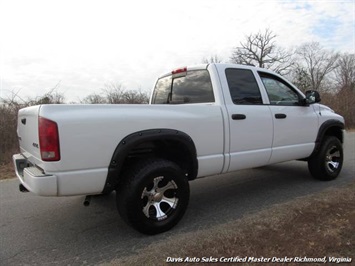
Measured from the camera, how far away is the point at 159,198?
12.1 ft

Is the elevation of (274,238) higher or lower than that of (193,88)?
lower

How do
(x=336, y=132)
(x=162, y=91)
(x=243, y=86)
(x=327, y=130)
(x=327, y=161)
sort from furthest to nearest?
(x=336, y=132) → (x=327, y=130) → (x=327, y=161) → (x=162, y=91) → (x=243, y=86)

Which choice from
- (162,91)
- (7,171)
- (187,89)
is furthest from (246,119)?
(7,171)

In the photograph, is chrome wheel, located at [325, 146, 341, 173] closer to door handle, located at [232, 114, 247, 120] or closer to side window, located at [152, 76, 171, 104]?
door handle, located at [232, 114, 247, 120]

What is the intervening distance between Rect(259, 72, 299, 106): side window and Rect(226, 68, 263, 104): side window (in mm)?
256

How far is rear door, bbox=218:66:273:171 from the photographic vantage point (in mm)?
4332

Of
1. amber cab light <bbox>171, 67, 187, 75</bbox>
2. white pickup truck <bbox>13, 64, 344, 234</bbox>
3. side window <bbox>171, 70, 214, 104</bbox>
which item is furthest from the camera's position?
amber cab light <bbox>171, 67, 187, 75</bbox>

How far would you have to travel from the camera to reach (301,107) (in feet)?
17.7

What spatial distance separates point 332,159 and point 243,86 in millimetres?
2545

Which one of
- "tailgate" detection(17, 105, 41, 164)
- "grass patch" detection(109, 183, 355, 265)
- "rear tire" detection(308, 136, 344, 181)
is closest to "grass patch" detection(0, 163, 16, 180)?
"tailgate" detection(17, 105, 41, 164)

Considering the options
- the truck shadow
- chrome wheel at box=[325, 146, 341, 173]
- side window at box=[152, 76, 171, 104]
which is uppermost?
side window at box=[152, 76, 171, 104]

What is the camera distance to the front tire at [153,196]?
3.43 m

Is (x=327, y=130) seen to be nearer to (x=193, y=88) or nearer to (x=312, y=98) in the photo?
(x=312, y=98)

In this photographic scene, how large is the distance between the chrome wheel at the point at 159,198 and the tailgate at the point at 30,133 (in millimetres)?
1205
